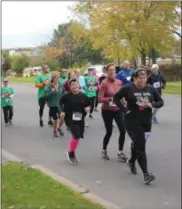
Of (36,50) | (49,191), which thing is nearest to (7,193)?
(49,191)

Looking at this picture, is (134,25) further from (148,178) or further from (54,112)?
(148,178)

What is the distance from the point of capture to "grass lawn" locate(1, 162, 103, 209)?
5.18 metres

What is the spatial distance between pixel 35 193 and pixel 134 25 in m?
20.7

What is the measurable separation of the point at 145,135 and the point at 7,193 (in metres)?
2.15

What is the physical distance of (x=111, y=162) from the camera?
7.69 metres

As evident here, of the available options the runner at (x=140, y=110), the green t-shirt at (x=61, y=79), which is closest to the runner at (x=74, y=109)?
the runner at (x=140, y=110)

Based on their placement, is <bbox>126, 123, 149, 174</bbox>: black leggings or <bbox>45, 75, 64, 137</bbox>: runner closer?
<bbox>126, 123, 149, 174</bbox>: black leggings

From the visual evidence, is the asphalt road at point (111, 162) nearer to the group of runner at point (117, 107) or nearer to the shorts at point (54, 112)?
the group of runner at point (117, 107)

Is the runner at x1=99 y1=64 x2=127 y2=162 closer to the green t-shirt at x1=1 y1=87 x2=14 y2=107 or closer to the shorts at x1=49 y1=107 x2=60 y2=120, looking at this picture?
the shorts at x1=49 y1=107 x2=60 y2=120

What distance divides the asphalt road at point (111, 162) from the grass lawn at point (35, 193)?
0.47 meters

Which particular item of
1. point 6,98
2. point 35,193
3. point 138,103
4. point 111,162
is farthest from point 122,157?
point 6,98

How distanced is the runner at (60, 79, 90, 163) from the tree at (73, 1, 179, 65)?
1751 centimetres

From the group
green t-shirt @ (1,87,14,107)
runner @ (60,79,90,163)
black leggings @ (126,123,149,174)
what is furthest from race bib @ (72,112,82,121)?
green t-shirt @ (1,87,14,107)

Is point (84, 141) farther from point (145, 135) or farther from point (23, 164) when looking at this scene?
point (145, 135)
